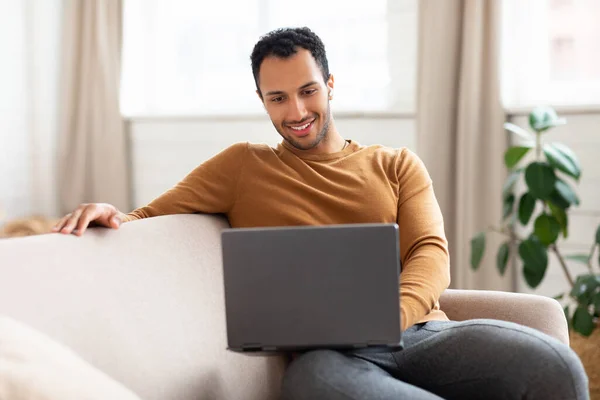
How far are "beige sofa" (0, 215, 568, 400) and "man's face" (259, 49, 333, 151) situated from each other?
284 mm

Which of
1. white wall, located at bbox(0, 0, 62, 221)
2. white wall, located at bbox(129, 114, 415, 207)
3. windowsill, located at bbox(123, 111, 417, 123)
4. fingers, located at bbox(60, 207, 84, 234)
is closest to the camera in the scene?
fingers, located at bbox(60, 207, 84, 234)

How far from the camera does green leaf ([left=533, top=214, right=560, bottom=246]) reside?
9.92 feet

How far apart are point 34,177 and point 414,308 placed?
340cm

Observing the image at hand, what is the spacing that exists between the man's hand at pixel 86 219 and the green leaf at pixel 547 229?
5.86 feet

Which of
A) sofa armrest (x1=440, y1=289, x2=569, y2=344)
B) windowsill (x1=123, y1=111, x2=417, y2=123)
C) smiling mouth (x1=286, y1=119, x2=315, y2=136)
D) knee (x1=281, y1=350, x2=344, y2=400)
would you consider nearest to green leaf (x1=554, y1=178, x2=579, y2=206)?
windowsill (x1=123, y1=111, x2=417, y2=123)

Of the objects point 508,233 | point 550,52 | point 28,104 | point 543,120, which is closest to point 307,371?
point 543,120

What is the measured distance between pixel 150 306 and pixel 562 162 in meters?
1.83

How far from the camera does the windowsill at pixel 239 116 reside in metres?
3.85

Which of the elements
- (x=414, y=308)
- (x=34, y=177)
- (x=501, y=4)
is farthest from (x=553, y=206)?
(x=34, y=177)

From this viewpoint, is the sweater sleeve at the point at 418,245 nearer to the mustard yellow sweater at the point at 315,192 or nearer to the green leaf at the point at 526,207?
the mustard yellow sweater at the point at 315,192

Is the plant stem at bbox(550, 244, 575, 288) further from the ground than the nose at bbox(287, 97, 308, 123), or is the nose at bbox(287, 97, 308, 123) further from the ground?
the nose at bbox(287, 97, 308, 123)

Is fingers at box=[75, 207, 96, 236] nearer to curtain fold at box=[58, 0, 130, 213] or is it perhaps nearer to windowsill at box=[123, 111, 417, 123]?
windowsill at box=[123, 111, 417, 123]

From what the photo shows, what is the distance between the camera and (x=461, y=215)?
11.6 feet

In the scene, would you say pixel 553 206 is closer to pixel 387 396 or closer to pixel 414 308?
pixel 414 308
